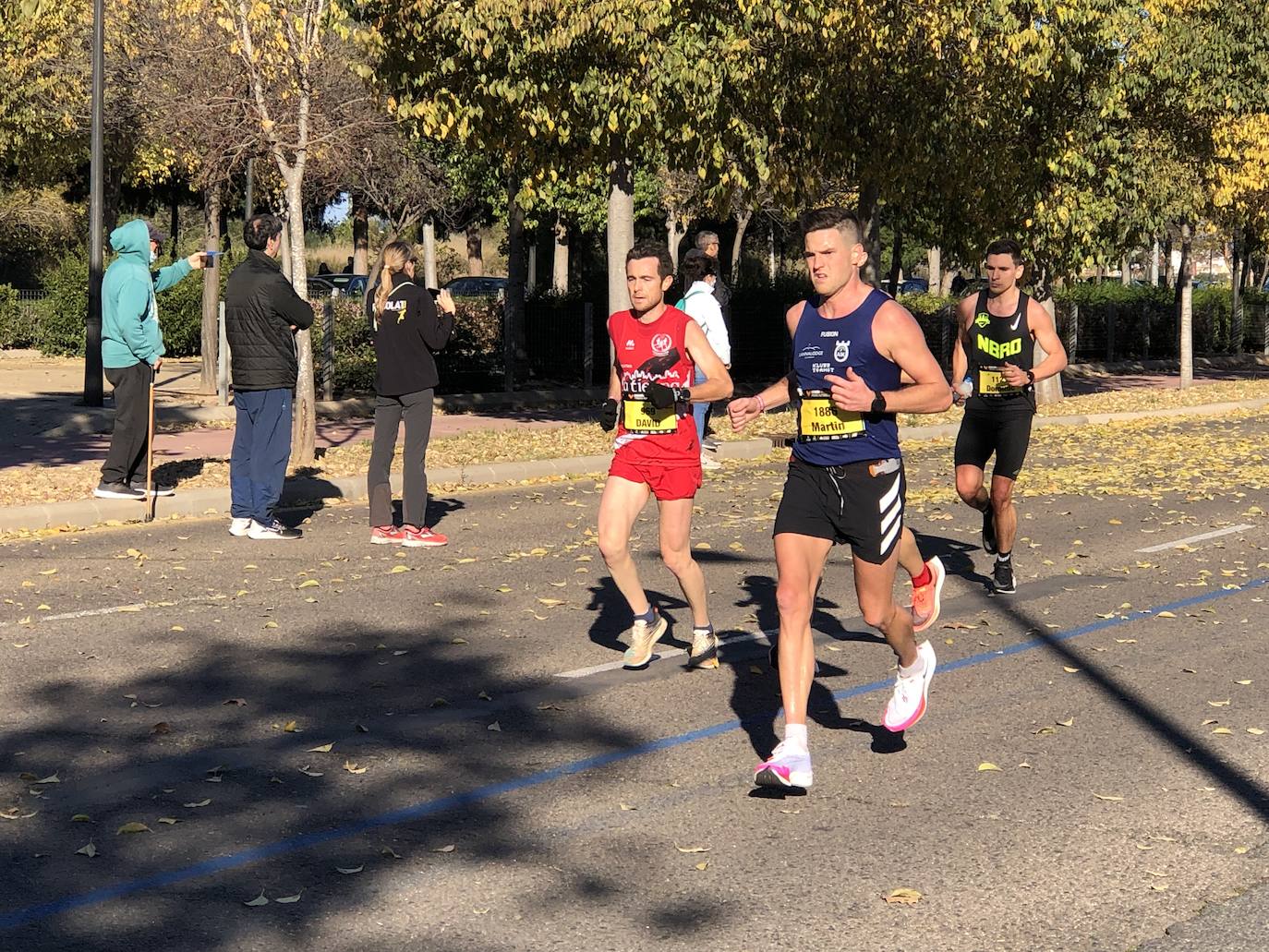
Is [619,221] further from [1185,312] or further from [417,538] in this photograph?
[1185,312]

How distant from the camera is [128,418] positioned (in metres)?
12.7

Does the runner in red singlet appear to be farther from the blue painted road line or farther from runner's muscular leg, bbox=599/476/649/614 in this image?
the blue painted road line

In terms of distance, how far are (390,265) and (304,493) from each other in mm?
3274

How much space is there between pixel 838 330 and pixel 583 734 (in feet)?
6.31

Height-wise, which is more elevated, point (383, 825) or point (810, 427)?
point (810, 427)

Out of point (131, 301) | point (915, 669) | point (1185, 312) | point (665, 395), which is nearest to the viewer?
point (915, 669)

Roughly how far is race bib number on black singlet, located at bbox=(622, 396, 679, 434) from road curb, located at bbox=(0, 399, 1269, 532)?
2.26m

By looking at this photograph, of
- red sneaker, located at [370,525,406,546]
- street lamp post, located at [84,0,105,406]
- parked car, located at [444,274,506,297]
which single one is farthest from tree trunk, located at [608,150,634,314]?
parked car, located at [444,274,506,297]

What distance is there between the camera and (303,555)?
36.2 ft

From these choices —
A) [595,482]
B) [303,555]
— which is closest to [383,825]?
[303,555]

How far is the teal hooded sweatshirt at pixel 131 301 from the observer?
489 inches

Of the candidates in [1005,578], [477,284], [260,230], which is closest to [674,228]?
[477,284]

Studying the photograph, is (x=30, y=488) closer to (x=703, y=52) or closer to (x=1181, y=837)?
(x=703, y=52)

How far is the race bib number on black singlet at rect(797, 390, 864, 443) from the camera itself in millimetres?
5988
